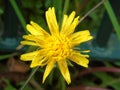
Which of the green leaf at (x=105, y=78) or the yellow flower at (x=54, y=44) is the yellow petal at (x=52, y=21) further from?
the green leaf at (x=105, y=78)

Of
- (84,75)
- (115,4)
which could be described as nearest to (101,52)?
(84,75)

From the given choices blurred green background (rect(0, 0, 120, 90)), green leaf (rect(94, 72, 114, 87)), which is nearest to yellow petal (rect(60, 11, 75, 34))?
blurred green background (rect(0, 0, 120, 90))

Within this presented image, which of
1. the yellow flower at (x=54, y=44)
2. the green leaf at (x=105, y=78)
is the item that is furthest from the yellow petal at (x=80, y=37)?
the green leaf at (x=105, y=78)

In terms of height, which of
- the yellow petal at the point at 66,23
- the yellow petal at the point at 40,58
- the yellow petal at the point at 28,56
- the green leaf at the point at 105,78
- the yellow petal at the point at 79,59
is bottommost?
the green leaf at the point at 105,78

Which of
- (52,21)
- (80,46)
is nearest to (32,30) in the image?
(52,21)

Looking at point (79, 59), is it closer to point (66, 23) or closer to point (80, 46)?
point (66, 23)

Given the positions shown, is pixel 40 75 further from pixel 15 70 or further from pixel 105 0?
pixel 105 0

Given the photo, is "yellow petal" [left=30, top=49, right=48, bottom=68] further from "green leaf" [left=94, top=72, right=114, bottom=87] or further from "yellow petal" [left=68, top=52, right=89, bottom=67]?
"green leaf" [left=94, top=72, right=114, bottom=87]
